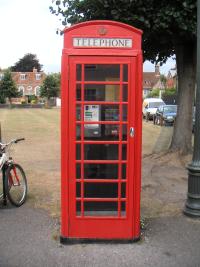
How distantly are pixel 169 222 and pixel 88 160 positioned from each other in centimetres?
177

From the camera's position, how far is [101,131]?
5578mm

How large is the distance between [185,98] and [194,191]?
568 cm

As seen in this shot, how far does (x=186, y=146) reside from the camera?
1212 cm

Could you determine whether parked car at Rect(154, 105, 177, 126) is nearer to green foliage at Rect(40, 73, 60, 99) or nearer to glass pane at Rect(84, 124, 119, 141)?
glass pane at Rect(84, 124, 119, 141)

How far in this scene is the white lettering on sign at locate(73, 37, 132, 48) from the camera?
17.8 feet

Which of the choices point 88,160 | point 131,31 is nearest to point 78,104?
point 88,160

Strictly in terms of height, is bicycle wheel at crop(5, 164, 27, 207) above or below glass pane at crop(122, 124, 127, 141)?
below

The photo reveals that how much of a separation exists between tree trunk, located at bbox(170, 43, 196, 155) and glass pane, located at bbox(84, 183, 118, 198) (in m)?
6.64

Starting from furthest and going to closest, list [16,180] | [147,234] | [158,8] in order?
[158,8] < [16,180] < [147,234]

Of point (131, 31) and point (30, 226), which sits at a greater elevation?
point (131, 31)

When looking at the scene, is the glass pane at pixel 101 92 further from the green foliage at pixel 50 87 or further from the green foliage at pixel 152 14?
the green foliage at pixel 50 87

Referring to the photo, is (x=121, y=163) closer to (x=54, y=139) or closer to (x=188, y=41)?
(x=188, y=41)

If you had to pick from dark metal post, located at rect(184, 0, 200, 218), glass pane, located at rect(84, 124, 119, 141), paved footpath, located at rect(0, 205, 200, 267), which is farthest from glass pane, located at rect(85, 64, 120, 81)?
paved footpath, located at rect(0, 205, 200, 267)

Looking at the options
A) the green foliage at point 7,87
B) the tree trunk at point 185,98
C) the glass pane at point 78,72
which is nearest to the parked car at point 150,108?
the tree trunk at point 185,98
